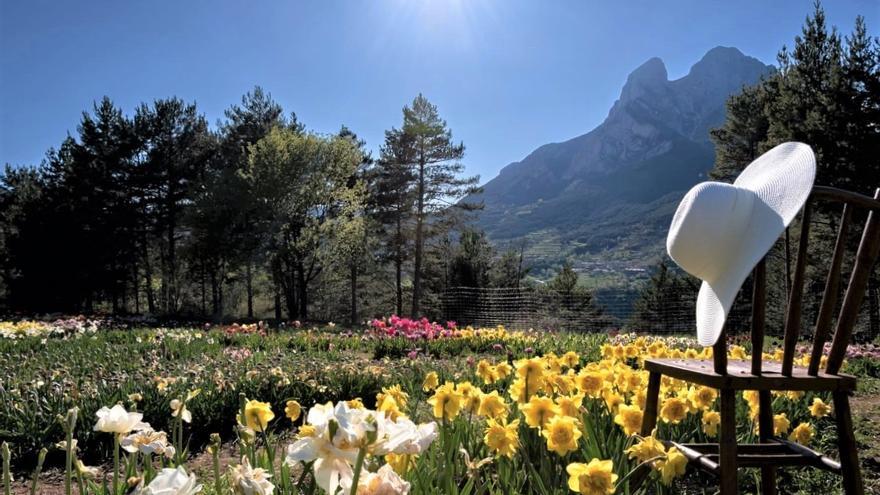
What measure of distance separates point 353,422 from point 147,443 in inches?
27.7

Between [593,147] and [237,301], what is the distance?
161 m

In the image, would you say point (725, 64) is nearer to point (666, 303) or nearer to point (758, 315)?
point (666, 303)

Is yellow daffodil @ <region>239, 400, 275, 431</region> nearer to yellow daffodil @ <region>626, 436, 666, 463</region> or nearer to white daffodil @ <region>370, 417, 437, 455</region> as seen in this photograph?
white daffodil @ <region>370, 417, 437, 455</region>

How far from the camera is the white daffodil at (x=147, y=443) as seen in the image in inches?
48.1

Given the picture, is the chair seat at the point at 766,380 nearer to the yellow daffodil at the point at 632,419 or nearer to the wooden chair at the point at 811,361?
the wooden chair at the point at 811,361

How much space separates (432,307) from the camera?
28.7m

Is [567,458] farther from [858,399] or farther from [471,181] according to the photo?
[471,181]

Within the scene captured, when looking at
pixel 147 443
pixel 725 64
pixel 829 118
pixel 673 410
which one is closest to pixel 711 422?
pixel 673 410

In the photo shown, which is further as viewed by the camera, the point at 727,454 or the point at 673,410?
the point at 673,410

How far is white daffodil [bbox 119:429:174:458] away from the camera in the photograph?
1.22 meters

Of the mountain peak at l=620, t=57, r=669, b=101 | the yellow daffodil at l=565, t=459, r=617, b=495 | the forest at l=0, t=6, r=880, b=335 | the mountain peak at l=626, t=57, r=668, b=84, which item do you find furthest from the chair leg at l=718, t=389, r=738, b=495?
the mountain peak at l=626, t=57, r=668, b=84

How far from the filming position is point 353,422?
2.82 ft

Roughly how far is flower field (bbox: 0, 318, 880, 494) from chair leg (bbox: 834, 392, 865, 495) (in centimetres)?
49

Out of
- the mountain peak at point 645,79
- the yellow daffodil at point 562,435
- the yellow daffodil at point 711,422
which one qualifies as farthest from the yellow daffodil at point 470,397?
the mountain peak at point 645,79
